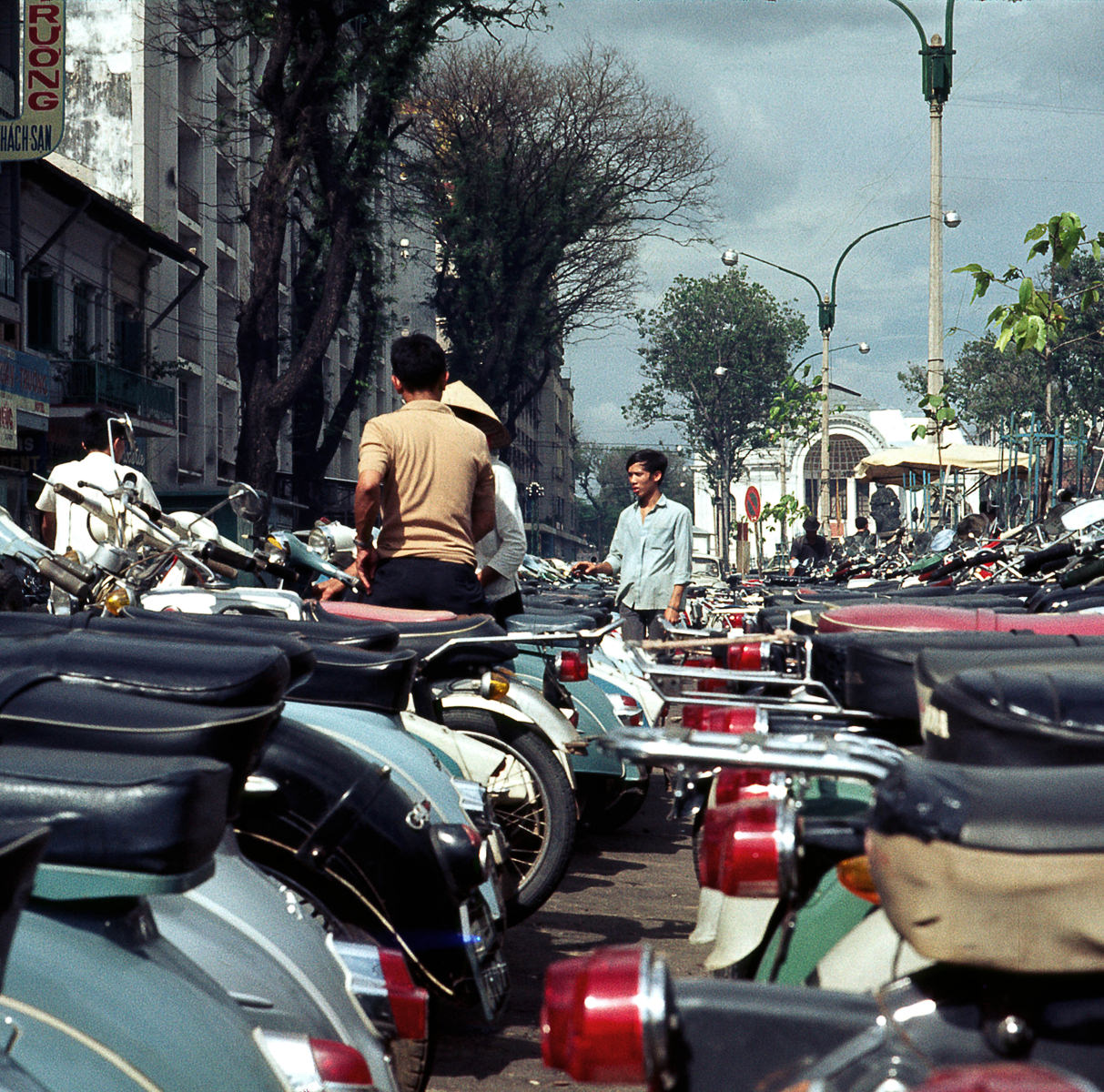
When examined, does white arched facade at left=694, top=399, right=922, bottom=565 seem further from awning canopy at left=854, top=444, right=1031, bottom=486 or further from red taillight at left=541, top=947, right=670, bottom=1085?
red taillight at left=541, top=947, right=670, bottom=1085

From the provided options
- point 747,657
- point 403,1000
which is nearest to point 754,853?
point 403,1000

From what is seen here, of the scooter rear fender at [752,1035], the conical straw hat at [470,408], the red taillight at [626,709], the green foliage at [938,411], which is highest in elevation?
the green foliage at [938,411]

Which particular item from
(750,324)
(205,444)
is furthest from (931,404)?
(750,324)

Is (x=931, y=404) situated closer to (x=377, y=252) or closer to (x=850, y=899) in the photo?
(x=377, y=252)

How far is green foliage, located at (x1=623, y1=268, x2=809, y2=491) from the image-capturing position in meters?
60.2

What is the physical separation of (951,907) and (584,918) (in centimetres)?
379

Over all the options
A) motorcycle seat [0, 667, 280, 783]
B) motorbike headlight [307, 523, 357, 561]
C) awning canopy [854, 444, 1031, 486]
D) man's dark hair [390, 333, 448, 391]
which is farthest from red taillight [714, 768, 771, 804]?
awning canopy [854, 444, 1031, 486]

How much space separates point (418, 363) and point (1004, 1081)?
4.48 m

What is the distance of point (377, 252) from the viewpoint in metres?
22.1

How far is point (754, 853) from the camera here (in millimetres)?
1790

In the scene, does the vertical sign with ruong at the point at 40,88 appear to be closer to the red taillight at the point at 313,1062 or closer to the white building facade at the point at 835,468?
the red taillight at the point at 313,1062

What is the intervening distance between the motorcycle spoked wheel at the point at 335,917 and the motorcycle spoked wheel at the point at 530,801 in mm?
1464

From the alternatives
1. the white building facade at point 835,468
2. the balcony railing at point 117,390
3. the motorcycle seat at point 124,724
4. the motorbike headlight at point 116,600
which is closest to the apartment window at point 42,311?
the balcony railing at point 117,390

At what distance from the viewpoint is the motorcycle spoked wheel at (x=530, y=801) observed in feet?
14.2
